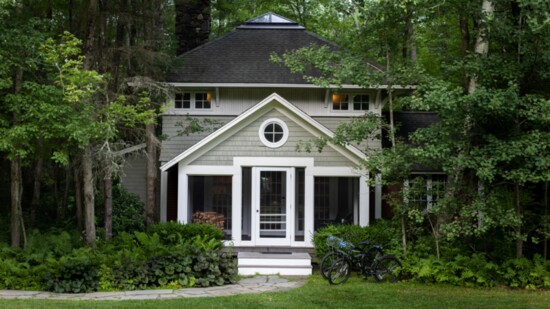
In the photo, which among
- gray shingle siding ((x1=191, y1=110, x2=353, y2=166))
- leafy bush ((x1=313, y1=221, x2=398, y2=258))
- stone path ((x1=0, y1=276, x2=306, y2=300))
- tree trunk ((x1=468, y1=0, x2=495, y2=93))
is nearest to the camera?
stone path ((x1=0, y1=276, x2=306, y2=300))

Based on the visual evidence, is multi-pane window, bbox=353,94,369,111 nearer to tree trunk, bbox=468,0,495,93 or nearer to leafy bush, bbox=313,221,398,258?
leafy bush, bbox=313,221,398,258

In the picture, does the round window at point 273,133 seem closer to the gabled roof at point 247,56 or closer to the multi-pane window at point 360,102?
the gabled roof at point 247,56

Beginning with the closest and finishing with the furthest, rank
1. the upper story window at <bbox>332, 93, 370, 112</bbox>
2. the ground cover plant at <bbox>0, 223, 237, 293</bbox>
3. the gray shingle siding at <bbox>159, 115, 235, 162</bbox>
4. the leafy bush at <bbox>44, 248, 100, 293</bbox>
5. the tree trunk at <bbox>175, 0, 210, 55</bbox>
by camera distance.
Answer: the leafy bush at <bbox>44, 248, 100, 293</bbox>
the ground cover plant at <bbox>0, 223, 237, 293</bbox>
the gray shingle siding at <bbox>159, 115, 235, 162</bbox>
the upper story window at <bbox>332, 93, 370, 112</bbox>
the tree trunk at <bbox>175, 0, 210, 55</bbox>

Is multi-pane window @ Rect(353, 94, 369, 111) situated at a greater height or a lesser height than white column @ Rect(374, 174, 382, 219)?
greater

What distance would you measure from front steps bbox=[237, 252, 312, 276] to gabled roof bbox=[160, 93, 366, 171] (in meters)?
3.19

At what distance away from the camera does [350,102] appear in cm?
1898

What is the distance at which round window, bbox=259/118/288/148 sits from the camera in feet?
54.5

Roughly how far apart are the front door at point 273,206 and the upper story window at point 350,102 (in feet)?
10.8

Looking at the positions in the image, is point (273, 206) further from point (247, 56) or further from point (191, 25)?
point (191, 25)

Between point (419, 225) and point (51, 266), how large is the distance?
27.1ft

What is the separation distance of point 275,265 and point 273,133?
3.78 m

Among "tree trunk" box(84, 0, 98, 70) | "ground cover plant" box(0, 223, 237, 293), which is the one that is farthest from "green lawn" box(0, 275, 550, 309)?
"tree trunk" box(84, 0, 98, 70)

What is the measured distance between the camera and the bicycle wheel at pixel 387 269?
43.4 ft

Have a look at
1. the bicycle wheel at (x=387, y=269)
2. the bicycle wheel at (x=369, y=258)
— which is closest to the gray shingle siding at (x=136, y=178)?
the bicycle wheel at (x=369, y=258)
